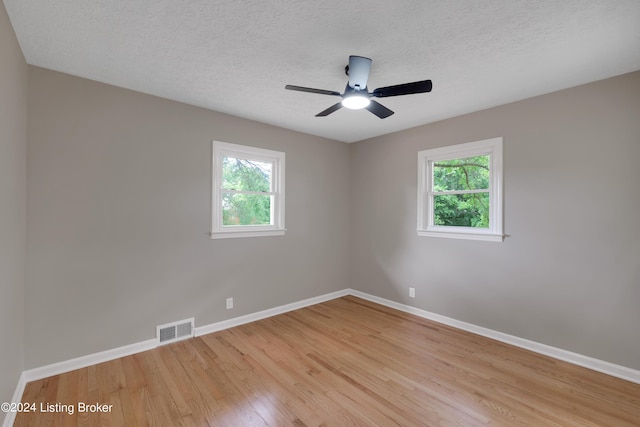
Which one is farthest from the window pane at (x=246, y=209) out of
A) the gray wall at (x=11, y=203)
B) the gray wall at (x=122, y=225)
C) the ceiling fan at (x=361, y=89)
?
the ceiling fan at (x=361, y=89)

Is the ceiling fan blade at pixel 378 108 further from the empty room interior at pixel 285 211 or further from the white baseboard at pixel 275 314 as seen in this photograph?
the white baseboard at pixel 275 314

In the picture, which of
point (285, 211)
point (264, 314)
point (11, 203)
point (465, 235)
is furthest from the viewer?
point (285, 211)

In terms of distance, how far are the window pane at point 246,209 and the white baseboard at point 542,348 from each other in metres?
2.37

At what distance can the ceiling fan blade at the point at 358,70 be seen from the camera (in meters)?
2.00

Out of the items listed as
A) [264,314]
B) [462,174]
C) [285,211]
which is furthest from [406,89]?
[264,314]

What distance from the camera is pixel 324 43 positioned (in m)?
2.03

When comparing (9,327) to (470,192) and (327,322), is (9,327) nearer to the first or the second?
(327,322)

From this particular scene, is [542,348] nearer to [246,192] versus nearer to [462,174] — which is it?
[462,174]

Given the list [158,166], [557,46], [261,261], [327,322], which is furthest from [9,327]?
[557,46]

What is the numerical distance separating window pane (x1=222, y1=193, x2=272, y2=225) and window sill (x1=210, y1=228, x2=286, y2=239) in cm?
13

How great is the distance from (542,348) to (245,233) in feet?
11.4

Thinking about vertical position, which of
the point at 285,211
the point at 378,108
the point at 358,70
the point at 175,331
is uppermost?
the point at 358,70

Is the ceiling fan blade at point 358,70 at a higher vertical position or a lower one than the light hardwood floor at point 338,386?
higher

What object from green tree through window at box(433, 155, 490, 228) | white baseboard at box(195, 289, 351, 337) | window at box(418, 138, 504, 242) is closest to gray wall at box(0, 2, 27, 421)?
white baseboard at box(195, 289, 351, 337)
